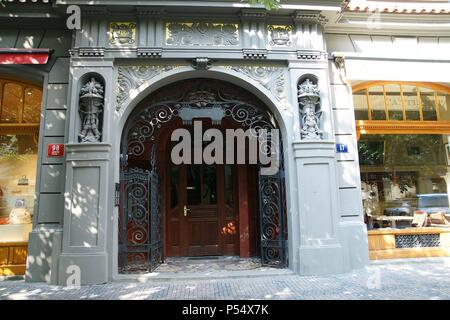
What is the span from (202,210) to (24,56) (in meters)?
5.47

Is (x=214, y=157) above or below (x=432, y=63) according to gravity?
below

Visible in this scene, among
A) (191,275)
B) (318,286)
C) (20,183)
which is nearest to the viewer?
(318,286)

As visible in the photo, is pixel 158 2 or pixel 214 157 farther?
pixel 214 157

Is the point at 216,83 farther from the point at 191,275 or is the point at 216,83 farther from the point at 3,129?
the point at 3,129

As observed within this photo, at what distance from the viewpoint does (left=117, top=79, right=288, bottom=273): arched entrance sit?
7332 mm

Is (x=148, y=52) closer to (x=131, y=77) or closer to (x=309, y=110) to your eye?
(x=131, y=77)

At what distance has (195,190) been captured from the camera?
30.5 feet

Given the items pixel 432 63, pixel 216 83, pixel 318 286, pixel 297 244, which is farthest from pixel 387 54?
pixel 318 286

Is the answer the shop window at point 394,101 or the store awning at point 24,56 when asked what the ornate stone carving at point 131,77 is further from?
the shop window at point 394,101

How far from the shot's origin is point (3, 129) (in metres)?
7.54

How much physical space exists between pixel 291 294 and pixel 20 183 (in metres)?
6.17

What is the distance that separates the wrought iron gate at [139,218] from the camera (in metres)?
7.18

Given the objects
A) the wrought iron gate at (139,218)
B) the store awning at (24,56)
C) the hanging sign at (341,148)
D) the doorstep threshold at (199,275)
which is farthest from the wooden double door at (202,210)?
the store awning at (24,56)
